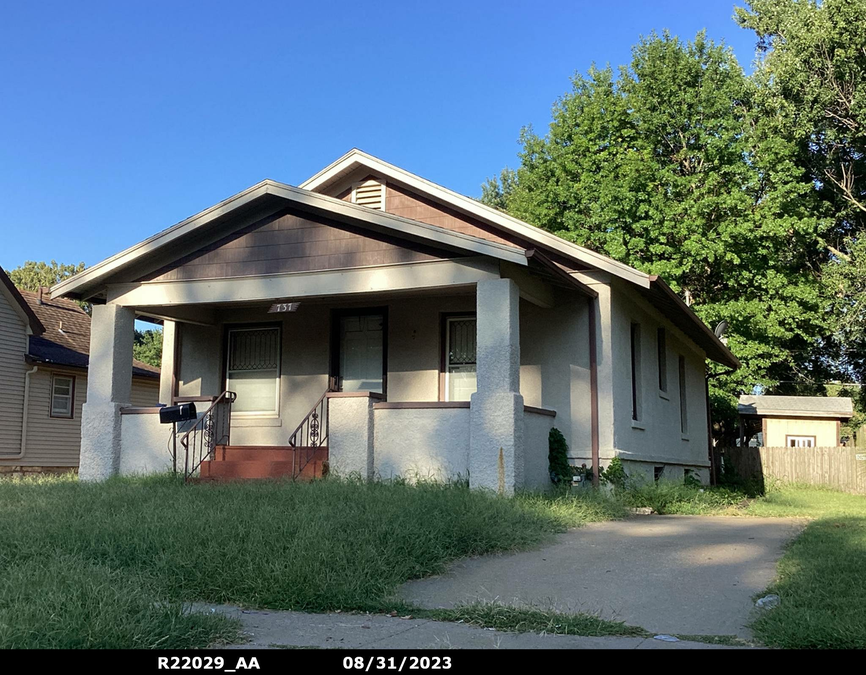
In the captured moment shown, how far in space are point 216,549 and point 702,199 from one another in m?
23.4

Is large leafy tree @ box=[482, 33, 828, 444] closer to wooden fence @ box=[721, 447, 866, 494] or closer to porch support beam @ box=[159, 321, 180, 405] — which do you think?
wooden fence @ box=[721, 447, 866, 494]

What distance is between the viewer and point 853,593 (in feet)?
20.9

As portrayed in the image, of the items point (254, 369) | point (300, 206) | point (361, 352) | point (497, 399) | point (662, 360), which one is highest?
point (300, 206)

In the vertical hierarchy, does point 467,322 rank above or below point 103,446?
above

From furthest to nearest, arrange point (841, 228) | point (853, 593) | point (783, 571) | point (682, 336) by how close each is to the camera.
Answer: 1. point (841, 228)
2. point (682, 336)
3. point (783, 571)
4. point (853, 593)

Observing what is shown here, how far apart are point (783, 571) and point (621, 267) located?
258 inches

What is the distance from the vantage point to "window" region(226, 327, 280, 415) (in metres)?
16.0

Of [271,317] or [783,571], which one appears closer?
[783,571]

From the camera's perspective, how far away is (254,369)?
1619 cm

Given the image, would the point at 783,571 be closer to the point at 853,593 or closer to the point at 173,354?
the point at 853,593

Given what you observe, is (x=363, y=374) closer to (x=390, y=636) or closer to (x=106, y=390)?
(x=106, y=390)

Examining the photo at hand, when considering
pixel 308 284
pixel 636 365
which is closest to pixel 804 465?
pixel 636 365

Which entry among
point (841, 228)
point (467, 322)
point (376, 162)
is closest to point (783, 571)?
point (467, 322)

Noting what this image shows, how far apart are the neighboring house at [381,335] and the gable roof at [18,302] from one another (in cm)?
904
